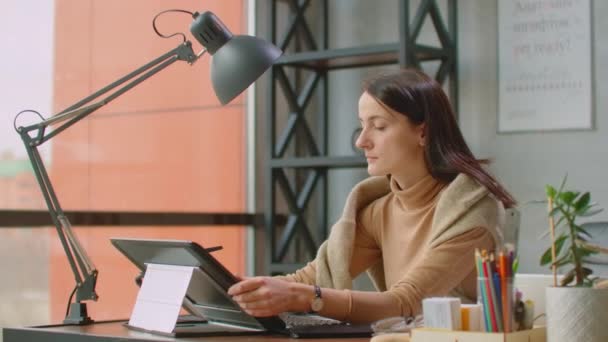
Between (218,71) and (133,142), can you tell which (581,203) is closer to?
(218,71)

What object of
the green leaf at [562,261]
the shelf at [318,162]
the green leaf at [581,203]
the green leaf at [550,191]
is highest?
the shelf at [318,162]

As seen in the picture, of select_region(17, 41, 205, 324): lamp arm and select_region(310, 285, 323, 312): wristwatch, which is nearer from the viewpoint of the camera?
select_region(310, 285, 323, 312): wristwatch

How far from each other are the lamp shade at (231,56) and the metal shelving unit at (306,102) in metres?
1.69

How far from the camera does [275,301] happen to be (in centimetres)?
194

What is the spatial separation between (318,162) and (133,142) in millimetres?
787

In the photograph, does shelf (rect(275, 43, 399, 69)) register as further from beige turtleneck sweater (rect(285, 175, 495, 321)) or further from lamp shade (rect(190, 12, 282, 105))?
lamp shade (rect(190, 12, 282, 105))

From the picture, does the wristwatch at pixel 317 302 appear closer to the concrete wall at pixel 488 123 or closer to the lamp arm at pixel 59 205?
the lamp arm at pixel 59 205

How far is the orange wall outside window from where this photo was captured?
3666mm

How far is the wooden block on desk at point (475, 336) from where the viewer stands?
145 centimetres

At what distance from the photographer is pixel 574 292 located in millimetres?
1399

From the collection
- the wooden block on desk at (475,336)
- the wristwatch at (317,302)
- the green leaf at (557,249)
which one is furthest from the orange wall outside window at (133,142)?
the green leaf at (557,249)

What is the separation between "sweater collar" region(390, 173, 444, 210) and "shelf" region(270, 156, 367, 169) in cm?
156

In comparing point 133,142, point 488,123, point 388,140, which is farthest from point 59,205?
point 488,123

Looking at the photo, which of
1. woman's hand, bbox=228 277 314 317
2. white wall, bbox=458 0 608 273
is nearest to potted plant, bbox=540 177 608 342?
woman's hand, bbox=228 277 314 317
